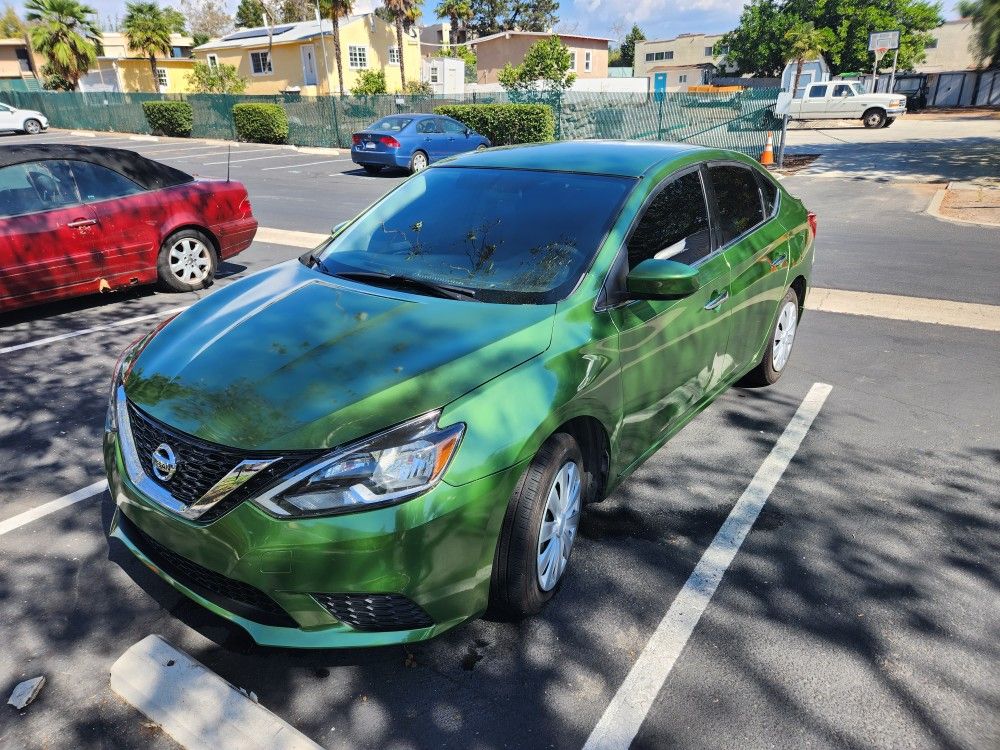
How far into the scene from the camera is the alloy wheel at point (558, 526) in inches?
111

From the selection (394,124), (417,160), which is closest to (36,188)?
(417,160)

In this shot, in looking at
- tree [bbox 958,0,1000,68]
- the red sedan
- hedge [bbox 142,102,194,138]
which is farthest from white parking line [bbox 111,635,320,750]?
hedge [bbox 142,102,194,138]

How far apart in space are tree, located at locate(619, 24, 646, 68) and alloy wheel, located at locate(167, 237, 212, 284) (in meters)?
98.9

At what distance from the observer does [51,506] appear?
12.4 feet

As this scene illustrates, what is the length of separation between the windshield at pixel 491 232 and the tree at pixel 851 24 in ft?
198

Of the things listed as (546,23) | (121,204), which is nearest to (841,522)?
(121,204)

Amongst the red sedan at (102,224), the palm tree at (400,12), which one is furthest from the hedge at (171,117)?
the red sedan at (102,224)

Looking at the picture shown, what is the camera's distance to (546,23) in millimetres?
78000

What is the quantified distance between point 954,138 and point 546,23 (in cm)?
6144

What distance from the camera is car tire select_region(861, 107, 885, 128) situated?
30.7 meters

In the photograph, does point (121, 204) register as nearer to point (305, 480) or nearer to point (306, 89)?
point (305, 480)

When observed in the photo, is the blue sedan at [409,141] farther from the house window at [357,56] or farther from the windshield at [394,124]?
the house window at [357,56]

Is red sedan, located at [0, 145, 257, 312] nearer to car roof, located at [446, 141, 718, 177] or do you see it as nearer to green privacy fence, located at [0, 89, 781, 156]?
car roof, located at [446, 141, 718, 177]

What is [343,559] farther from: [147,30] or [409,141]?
[147,30]
